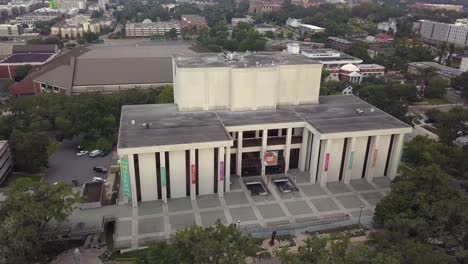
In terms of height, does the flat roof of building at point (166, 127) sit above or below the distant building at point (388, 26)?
above

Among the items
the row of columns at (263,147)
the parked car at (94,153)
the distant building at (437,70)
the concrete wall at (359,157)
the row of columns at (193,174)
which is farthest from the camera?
the distant building at (437,70)

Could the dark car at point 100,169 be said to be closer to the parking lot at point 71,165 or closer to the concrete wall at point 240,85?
the parking lot at point 71,165

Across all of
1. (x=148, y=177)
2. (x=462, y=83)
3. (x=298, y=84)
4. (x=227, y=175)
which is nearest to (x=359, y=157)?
(x=298, y=84)

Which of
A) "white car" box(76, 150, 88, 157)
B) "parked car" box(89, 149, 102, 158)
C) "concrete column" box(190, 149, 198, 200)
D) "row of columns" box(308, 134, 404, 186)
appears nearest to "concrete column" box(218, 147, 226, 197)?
"concrete column" box(190, 149, 198, 200)

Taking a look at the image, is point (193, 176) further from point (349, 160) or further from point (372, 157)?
point (372, 157)

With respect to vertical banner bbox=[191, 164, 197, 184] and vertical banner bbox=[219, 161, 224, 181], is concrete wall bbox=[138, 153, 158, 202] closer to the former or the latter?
vertical banner bbox=[191, 164, 197, 184]

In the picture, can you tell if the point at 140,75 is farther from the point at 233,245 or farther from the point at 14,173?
the point at 233,245

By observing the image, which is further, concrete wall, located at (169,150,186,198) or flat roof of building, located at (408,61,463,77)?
flat roof of building, located at (408,61,463,77)

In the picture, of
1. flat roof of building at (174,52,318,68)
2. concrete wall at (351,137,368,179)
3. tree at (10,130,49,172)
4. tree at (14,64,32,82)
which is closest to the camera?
concrete wall at (351,137,368,179)

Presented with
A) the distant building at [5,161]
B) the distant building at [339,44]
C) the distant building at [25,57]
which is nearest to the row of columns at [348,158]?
the distant building at [5,161]
